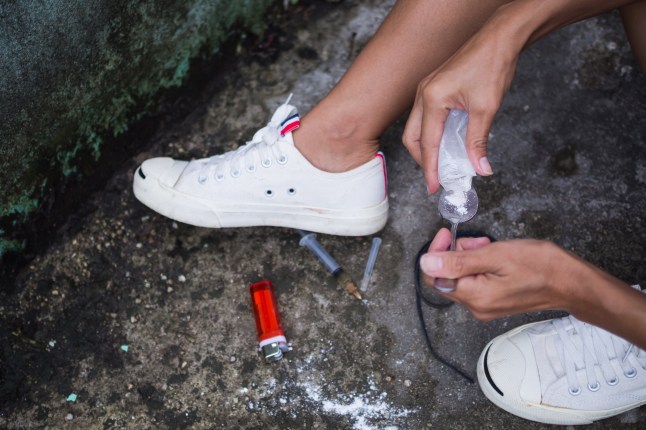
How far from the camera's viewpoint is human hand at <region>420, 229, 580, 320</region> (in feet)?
4.14

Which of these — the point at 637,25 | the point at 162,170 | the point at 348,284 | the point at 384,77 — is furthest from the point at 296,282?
the point at 637,25

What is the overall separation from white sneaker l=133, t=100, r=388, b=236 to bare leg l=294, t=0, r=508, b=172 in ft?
0.16

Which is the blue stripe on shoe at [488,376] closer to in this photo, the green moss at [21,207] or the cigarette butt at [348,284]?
the cigarette butt at [348,284]

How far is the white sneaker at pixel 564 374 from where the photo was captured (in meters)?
1.59

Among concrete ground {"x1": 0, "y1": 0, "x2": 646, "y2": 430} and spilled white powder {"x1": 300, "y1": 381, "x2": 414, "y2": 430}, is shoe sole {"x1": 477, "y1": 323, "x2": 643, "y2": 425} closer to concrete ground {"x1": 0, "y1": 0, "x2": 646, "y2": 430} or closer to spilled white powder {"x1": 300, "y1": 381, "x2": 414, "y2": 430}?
concrete ground {"x1": 0, "y1": 0, "x2": 646, "y2": 430}

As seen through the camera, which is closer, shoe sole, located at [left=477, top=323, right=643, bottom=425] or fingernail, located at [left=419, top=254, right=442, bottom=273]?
fingernail, located at [left=419, top=254, right=442, bottom=273]

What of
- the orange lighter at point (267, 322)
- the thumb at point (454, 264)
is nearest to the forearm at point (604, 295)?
the thumb at point (454, 264)

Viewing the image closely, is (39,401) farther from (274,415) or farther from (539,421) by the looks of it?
(539,421)

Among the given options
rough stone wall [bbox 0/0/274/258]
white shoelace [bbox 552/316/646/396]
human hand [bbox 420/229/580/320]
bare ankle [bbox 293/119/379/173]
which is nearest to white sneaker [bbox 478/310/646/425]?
white shoelace [bbox 552/316/646/396]

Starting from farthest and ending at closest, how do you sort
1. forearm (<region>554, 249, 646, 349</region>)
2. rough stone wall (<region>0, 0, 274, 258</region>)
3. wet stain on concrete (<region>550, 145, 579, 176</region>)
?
wet stain on concrete (<region>550, 145, 579, 176</region>) < rough stone wall (<region>0, 0, 274, 258</region>) < forearm (<region>554, 249, 646, 349</region>)

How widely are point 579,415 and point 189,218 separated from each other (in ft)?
4.07

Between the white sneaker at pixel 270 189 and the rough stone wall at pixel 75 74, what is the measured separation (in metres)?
0.22

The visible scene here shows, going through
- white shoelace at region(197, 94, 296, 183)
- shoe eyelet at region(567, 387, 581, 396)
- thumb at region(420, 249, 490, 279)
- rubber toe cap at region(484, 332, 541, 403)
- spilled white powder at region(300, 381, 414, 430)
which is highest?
thumb at region(420, 249, 490, 279)

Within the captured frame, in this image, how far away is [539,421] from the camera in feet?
5.42
